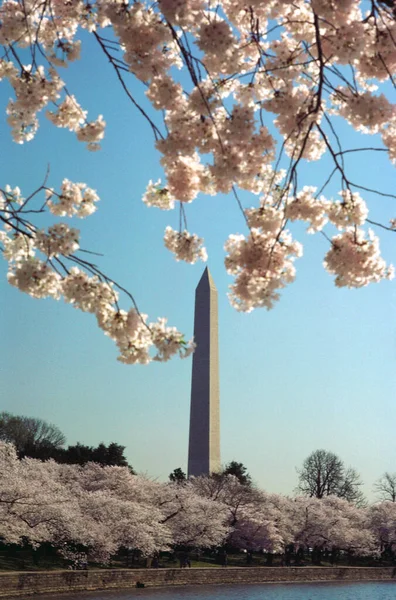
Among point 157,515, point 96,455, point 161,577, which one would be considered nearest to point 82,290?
point 161,577

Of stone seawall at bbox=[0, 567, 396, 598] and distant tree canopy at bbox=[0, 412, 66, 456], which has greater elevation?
distant tree canopy at bbox=[0, 412, 66, 456]

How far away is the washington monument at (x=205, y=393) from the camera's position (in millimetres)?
31812

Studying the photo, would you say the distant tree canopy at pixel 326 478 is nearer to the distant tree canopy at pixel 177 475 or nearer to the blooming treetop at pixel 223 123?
the distant tree canopy at pixel 177 475

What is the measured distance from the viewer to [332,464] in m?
50.3

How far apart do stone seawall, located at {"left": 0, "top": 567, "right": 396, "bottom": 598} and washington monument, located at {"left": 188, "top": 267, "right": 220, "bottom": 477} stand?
564 centimetres

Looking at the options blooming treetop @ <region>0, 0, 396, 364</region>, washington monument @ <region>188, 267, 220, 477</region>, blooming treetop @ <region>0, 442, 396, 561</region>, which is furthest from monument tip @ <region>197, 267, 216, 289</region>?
blooming treetop @ <region>0, 0, 396, 364</region>

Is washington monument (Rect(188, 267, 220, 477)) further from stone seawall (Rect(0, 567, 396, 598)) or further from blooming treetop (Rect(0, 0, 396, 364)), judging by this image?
blooming treetop (Rect(0, 0, 396, 364))

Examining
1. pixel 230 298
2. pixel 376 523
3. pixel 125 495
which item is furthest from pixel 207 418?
pixel 230 298

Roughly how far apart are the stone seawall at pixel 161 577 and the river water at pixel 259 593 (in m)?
0.52

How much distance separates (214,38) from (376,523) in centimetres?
4127

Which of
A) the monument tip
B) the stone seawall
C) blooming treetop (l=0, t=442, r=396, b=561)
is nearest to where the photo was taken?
the stone seawall

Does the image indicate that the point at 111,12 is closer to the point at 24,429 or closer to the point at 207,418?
the point at 207,418

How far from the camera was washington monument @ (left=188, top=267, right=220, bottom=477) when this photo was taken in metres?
31.8

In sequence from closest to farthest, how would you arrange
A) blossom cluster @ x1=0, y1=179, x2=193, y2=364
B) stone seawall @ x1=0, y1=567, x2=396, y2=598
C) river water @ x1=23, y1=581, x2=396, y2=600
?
blossom cluster @ x1=0, y1=179, x2=193, y2=364 → stone seawall @ x1=0, y1=567, x2=396, y2=598 → river water @ x1=23, y1=581, x2=396, y2=600
